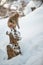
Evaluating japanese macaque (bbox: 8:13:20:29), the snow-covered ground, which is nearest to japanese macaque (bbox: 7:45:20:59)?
the snow-covered ground

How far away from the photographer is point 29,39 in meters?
1.06

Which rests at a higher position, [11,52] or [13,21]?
[13,21]

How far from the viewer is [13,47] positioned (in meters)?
1.08

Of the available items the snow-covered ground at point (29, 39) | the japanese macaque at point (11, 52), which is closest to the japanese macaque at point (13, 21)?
the snow-covered ground at point (29, 39)

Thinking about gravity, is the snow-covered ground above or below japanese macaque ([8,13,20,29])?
below

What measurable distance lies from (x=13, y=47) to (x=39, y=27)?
209 mm

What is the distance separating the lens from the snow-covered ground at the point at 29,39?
1018 mm

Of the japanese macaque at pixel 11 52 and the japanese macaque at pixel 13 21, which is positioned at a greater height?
the japanese macaque at pixel 13 21

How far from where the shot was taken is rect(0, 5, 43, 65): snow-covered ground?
1.02 meters

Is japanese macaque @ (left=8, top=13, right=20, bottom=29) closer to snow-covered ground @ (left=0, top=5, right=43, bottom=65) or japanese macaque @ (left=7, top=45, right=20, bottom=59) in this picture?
snow-covered ground @ (left=0, top=5, right=43, bottom=65)

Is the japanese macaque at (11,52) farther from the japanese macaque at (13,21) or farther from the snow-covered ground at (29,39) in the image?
the japanese macaque at (13,21)

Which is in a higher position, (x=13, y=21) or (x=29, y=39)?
(x=13, y=21)

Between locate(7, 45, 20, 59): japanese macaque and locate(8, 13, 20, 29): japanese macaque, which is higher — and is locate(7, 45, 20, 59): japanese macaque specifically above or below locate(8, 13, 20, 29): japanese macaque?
below

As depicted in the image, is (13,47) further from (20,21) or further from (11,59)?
(20,21)
